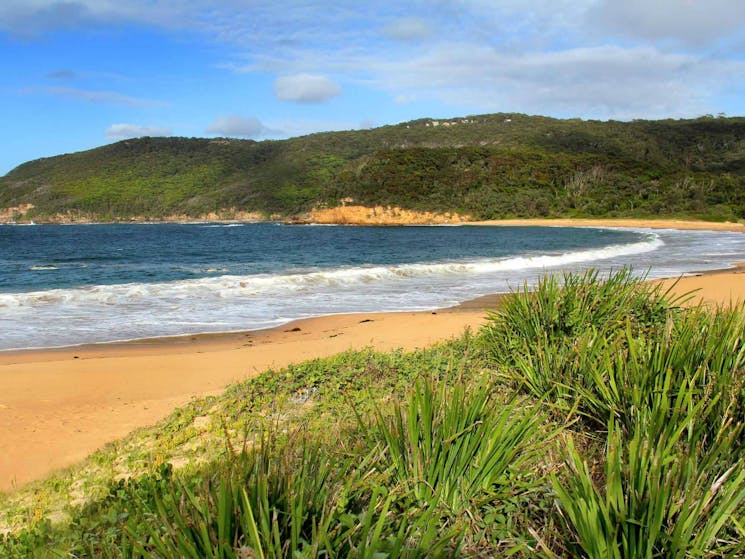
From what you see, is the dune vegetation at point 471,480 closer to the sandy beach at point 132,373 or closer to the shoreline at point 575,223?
the sandy beach at point 132,373

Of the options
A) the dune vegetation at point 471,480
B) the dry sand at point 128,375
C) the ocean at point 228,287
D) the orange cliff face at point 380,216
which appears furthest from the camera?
the orange cliff face at point 380,216

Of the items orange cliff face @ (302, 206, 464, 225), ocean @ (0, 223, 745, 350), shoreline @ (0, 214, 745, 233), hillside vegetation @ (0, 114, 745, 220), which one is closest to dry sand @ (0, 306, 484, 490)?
ocean @ (0, 223, 745, 350)

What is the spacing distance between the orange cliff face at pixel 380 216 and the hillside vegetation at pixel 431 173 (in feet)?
5.88

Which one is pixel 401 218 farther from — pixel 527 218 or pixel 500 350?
pixel 500 350

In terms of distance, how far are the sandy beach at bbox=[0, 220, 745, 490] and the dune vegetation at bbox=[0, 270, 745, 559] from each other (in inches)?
37.8

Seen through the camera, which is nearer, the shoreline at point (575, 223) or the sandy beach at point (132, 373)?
the sandy beach at point (132, 373)

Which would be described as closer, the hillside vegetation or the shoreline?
the shoreline

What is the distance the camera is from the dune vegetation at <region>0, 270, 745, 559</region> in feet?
6.50

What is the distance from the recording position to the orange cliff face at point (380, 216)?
88438 millimetres

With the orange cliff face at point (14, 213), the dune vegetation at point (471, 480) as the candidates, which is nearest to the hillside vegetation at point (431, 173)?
the orange cliff face at point (14, 213)

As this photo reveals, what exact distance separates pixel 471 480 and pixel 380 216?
293 ft

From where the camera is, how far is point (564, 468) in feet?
9.16

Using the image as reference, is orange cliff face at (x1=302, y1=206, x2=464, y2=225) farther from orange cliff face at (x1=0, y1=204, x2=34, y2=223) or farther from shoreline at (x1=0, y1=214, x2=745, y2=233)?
orange cliff face at (x1=0, y1=204, x2=34, y2=223)

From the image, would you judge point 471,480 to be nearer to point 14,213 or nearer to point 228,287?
point 228,287
